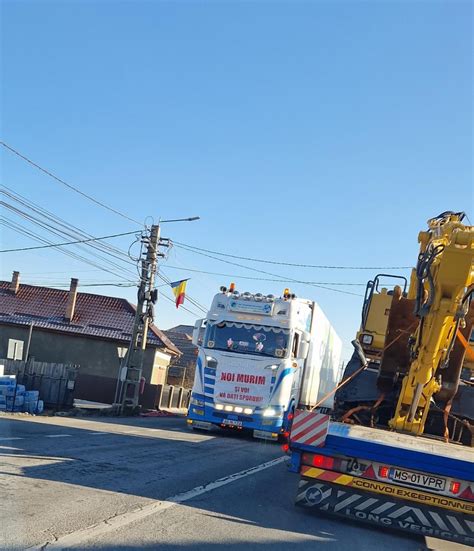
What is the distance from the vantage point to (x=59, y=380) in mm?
24203

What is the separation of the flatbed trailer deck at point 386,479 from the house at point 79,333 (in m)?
33.1

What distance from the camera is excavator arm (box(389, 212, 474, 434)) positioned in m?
7.99

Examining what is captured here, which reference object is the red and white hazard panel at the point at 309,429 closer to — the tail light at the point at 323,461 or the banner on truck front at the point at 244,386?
the tail light at the point at 323,461

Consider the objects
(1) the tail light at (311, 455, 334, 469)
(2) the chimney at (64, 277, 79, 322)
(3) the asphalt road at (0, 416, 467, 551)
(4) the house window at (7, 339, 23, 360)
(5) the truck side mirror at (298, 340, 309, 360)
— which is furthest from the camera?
(2) the chimney at (64, 277, 79, 322)

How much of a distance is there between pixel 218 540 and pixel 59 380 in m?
18.7

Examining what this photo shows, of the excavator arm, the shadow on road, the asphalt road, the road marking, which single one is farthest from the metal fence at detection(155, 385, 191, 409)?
the excavator arm

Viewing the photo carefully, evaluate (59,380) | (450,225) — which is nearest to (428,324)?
(450,225)

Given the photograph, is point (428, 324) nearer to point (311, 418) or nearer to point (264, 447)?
point (311, 418)

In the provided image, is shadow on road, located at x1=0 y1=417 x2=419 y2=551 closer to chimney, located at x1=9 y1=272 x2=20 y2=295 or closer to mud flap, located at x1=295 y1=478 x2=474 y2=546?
mud flap, located at x1=295 y1=478 x2=474 y2=546

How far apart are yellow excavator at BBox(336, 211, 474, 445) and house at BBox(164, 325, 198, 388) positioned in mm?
28041

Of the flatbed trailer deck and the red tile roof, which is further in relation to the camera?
the red tile roof

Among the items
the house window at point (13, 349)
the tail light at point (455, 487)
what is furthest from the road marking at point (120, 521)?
the house window at point (13, 349)

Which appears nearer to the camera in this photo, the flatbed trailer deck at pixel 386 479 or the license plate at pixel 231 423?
the flatbed trailer deck at pixel 386 479

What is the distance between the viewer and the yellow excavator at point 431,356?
324 inches
